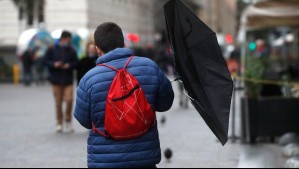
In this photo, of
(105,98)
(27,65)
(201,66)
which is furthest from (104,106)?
(27,65)

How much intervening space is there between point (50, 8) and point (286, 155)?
1213 inches

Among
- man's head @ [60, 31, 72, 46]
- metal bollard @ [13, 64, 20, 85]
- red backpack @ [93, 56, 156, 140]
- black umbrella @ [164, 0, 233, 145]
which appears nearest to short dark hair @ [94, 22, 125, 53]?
red backpack @ [93, 56, 156, 140]

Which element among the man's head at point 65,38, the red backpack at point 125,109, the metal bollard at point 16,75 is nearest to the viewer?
the red backpack at point 125,109

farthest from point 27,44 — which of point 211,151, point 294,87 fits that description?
point 211,151

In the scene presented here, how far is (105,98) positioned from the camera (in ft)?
17.4

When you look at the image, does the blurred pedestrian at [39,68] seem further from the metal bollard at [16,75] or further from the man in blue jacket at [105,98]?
the man in blue jacket at [105,98]

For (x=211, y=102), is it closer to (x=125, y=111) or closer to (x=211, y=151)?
(x=125, y=111)

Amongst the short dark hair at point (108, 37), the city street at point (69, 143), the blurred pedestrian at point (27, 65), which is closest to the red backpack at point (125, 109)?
the short dark hair at point (108, 37)

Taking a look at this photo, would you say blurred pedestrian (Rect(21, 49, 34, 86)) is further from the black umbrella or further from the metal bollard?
the black umbrella

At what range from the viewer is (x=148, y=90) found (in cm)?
536

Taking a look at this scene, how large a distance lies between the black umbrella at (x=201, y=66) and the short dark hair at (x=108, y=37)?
0.37 metres

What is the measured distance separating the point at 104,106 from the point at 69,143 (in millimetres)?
7936

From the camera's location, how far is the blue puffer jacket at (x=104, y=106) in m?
5.27

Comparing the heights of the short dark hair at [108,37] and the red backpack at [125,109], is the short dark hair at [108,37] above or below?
above
